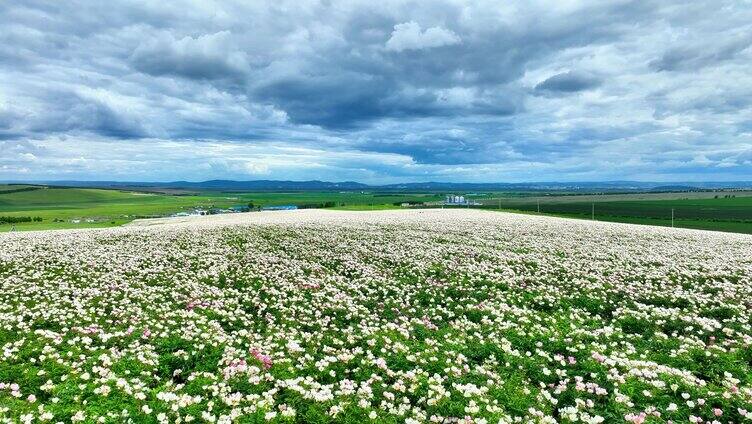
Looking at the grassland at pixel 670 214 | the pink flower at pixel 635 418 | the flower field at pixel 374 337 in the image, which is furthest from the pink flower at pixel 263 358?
the grassland at pixel 670 214

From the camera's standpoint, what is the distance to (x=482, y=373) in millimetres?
→ 9664

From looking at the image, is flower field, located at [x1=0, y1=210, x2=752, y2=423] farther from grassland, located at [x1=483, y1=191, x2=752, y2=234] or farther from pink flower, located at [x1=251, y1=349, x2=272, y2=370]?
grassland, located at [x1=483, y1=191, x2=752, y2=234]

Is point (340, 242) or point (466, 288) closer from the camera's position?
point (466, 288)

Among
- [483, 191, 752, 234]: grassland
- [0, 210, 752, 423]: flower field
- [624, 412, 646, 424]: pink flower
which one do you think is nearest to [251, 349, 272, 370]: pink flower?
[0, 210, 752, 423]: flower field

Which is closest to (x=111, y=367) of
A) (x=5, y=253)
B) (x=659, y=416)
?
(x=659, y=416)

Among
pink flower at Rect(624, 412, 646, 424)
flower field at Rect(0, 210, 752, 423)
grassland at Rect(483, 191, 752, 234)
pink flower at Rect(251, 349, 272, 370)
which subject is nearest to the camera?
pink flower at Rect(624, 412, 646, 424)

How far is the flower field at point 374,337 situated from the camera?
8.17m

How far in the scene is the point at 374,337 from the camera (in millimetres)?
12102

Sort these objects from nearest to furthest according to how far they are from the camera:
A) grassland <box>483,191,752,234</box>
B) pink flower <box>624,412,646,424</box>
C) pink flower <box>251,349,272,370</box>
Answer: pink flower <box>624,412,646,424</box>
pink flower <box>251,349,272,370</box>
grassland <box>483,191,752,234</box>

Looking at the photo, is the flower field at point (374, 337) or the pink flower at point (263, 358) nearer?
the flower field at point (374, 337)

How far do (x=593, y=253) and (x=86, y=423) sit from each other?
26.8 m

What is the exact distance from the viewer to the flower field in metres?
8.17

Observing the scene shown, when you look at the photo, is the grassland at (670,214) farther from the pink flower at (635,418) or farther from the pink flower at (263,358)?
the pink flower at (263,358)

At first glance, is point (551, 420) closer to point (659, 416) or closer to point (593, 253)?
point (659, 416)
